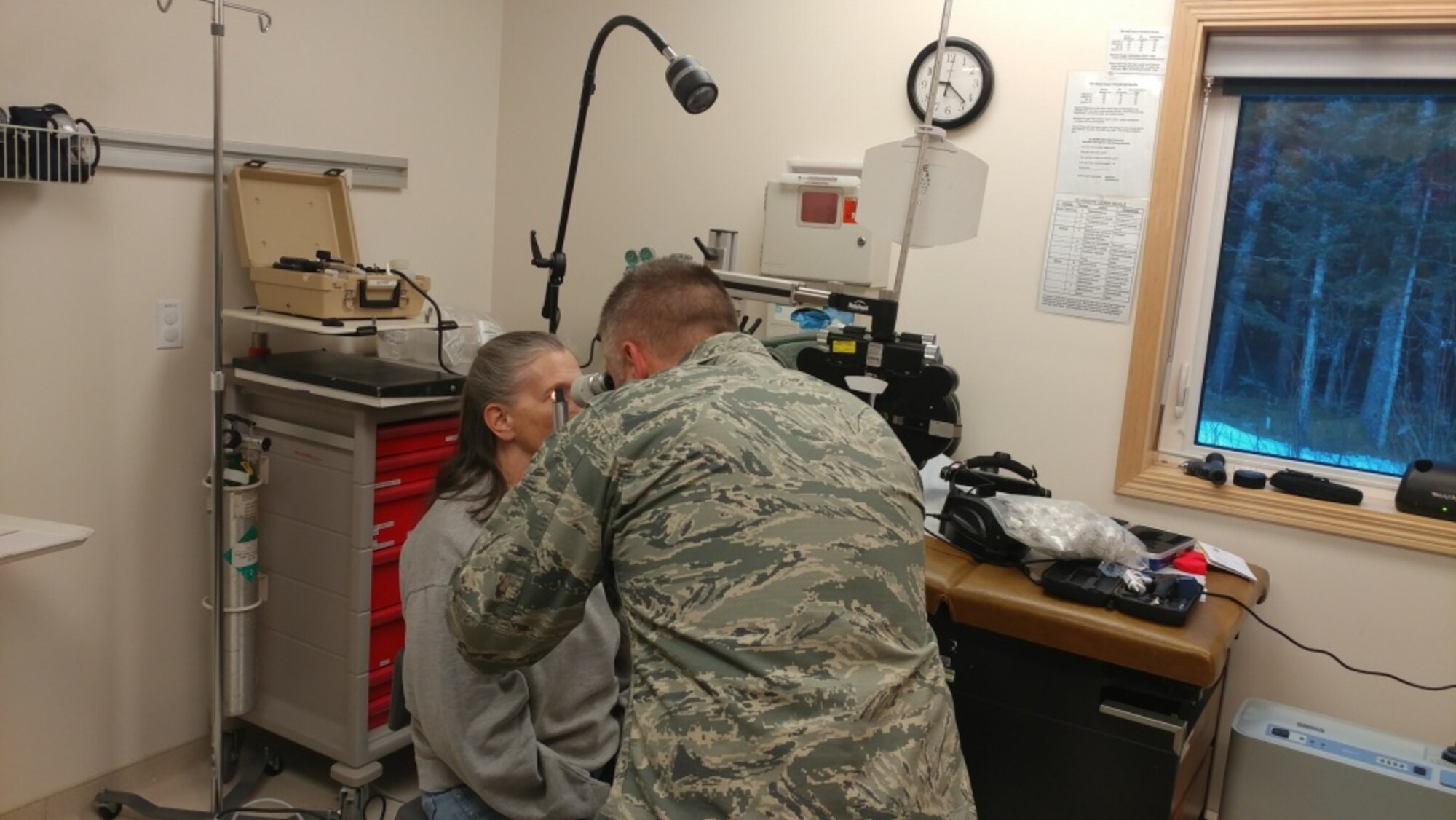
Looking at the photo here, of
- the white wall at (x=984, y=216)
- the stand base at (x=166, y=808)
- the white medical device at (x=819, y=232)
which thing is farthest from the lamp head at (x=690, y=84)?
the stand base at (x=166, y=808)

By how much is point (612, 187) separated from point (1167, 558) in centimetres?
196

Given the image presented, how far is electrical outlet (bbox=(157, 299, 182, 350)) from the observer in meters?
2.67

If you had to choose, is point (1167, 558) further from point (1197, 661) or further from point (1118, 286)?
point (1118, 286)

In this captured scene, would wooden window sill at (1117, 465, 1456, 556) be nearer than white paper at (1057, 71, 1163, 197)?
Yes

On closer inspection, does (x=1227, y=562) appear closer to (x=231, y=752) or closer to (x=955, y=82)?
(x=955, y=82)

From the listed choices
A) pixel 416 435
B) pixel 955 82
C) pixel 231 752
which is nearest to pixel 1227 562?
pixel 955 82

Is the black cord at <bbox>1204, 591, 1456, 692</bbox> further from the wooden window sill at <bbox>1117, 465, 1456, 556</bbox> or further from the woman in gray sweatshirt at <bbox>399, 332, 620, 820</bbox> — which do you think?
the woman in gray sweatshirt at <bbox>399, 332, 620, 820</bbox>

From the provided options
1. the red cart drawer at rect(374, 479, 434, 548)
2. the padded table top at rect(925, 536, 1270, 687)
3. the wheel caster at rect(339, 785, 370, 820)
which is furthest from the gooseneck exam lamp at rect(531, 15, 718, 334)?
the wheel caster at rect(339, 785, 370, 820)

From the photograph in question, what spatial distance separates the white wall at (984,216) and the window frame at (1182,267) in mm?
41

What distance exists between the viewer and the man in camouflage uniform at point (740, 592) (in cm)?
117

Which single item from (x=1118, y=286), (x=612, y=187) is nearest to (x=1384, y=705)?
(x=1118, y=286)

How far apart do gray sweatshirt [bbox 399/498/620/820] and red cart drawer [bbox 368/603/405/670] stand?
1.07 metres

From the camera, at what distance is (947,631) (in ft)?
6.99

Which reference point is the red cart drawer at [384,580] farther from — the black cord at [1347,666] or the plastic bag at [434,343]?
the black cord at [1347,666]
